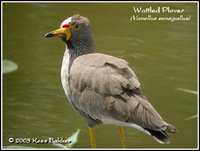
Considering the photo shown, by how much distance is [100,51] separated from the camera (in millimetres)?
9055

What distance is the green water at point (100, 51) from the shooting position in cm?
780

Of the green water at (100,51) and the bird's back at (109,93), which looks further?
the green water at (100,51)

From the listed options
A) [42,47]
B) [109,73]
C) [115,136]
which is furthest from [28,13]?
[109,73]

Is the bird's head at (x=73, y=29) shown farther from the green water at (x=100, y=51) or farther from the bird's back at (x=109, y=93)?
the green water at (x=100, y=51)

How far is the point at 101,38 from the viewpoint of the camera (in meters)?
9.49

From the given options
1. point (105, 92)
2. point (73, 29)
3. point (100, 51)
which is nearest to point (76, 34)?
point (73, 29)

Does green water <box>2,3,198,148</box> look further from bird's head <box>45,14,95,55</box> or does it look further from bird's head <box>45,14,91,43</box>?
bird's head <box>45,14,91,43</box>

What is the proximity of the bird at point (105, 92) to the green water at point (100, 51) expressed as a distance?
82 centimetres

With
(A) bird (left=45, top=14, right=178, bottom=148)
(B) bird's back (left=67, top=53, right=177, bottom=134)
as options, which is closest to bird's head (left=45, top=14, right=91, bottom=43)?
(A) bird (left=45, top=14, right=178, bottom=148)

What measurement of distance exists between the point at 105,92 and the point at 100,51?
2.49 meters

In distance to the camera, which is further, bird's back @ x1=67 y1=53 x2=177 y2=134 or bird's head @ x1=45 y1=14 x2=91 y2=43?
bird's head @ x1=45 y1=14 x2=91 y2=43

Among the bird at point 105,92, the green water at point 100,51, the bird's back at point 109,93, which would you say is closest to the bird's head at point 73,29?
the bird at point 105,92

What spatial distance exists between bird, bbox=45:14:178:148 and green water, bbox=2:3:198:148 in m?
0.82

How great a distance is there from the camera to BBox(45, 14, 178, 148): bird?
642 cm
